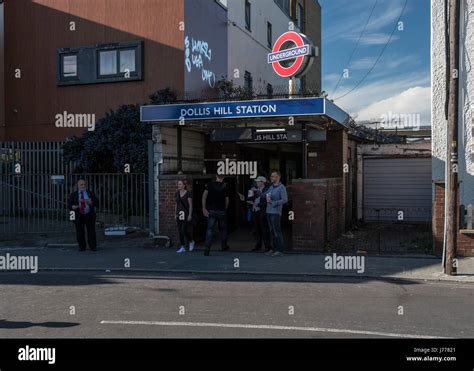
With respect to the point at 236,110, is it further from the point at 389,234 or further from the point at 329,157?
the point at 389,234

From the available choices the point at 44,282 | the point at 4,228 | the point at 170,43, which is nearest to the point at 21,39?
the point at 170,43

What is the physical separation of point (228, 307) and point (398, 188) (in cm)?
1204

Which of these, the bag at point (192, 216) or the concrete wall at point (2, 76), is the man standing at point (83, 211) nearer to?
the bag at point (192, 216)

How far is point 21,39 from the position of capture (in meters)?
19.3

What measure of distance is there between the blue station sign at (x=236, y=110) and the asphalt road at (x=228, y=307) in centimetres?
391

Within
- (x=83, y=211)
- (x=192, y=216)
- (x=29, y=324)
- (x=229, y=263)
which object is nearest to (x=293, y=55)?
(x=192, y=216)

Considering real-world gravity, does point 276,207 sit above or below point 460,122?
below

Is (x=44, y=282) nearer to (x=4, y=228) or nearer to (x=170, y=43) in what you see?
(x=4, y=228)

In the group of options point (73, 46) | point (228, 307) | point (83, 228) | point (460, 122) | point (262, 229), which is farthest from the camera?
point (73, 46)

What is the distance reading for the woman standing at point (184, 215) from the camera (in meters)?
12.0

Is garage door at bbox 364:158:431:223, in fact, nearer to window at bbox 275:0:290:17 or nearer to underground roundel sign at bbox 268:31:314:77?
underground roundel sign at bbox 268:31:314:77

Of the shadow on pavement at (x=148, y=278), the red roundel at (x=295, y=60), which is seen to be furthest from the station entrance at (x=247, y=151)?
the shadow on pavement at (x=148, y=278)

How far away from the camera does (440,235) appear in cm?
1127
